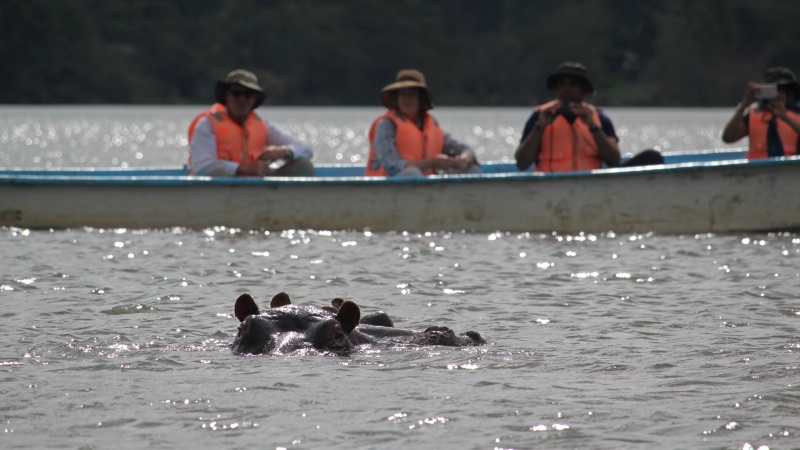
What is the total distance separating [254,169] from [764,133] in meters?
4.68

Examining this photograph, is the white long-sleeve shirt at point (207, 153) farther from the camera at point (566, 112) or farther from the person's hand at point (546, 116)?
the camera at point (566, 112)

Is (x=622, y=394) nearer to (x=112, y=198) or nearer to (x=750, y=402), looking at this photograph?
(x=750, y=402)

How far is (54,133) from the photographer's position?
41.8 m

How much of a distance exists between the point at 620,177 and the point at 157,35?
64.8m

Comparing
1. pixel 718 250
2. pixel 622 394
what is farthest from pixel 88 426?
pixel 718 250

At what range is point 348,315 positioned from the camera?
19.1 feet

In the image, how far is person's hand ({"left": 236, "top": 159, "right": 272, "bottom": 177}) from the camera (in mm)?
11414

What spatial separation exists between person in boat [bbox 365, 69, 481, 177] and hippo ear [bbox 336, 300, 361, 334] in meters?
5.65

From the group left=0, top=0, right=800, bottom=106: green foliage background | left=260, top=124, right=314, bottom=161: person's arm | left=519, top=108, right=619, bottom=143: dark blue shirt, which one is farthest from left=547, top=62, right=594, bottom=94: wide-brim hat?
left=0, top=0, right=800, bottom=106: green foliage background

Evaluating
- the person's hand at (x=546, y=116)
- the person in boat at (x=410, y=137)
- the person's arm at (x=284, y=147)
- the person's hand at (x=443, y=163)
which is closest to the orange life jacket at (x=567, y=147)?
the person's hand at (x=546, y=116)

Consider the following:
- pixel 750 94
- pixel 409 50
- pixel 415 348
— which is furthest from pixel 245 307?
pixel 409 50

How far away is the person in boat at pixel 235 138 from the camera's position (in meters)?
11.5

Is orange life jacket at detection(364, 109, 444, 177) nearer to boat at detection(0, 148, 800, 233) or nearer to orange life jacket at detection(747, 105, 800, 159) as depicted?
boat at detection(0, 148, 800, 233)

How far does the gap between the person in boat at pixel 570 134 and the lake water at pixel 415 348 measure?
0.86m
